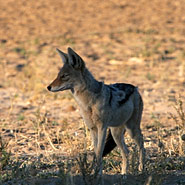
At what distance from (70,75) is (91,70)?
25.2ft

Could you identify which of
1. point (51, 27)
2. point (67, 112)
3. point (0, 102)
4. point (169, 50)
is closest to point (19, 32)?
point (51, 27)

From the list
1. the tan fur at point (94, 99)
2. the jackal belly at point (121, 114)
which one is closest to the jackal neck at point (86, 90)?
the tan fur at point (94, 99)

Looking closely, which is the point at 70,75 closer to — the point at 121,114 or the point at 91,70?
the point at 121,114

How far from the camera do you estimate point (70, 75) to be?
5934 mm

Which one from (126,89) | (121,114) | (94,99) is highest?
(126,89)

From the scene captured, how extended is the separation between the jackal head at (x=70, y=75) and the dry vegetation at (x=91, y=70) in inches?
36.1

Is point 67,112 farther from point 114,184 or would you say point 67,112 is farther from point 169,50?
point 169,50

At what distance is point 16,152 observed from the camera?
7.36 meters

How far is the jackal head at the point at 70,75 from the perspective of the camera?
5898mm

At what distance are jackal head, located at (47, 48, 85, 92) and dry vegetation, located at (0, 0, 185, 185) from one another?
0.92 metres

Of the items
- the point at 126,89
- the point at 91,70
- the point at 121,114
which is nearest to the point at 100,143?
the point at 121,114

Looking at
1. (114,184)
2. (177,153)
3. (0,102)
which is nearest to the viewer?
(114,184)

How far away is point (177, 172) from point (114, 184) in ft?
3.49

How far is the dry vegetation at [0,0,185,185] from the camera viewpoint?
6.02m
